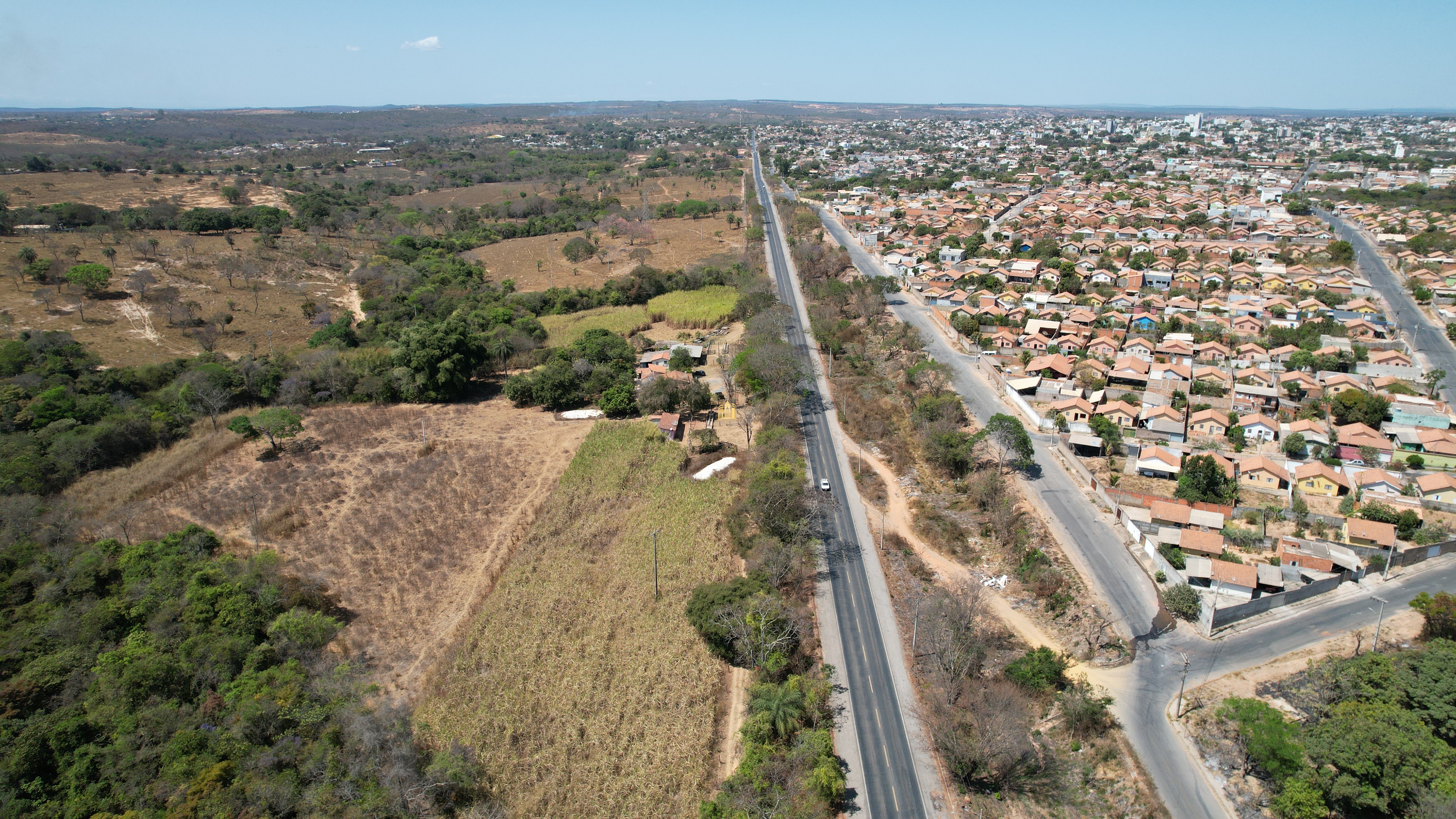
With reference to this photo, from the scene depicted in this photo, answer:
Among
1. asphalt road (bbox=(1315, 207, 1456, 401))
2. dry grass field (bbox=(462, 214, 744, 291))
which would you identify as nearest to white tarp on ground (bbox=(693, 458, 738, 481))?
dry grass field (bbox=(462, 214, 744, 291))

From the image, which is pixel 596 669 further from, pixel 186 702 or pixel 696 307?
pixel 696 307

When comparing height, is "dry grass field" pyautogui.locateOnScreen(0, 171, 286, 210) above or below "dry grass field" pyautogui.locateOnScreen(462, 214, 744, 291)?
above

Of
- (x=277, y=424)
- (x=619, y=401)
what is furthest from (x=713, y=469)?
(x=277, y=424)

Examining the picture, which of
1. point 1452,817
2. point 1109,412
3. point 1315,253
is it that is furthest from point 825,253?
point 1452,817

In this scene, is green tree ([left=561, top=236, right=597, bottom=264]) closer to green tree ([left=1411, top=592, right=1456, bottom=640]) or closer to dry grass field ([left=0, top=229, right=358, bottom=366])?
dry grass field ([left=0, top=229, right=358, bottom=366])

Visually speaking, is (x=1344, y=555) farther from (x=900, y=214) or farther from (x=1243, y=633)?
(x=900, y=214)

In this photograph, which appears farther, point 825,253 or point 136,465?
point 825,253

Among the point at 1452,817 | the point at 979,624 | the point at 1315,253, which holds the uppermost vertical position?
the point at 1315,253
